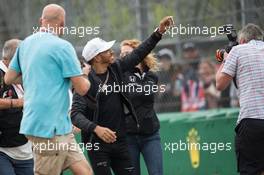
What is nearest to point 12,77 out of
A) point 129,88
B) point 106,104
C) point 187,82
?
point 106,104

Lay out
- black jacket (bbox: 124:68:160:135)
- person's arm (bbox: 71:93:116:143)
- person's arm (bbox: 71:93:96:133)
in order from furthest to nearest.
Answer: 1. black jacket (bbox: 124:68:160:135)
2. person's arm (bbox: 71:93:96:133)
3. person's arm (bbox: 71:93:116:143)

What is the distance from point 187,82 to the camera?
16.6 metres

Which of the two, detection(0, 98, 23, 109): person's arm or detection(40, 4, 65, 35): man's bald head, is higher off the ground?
detection(40, 4, 65, 35): man's bald head

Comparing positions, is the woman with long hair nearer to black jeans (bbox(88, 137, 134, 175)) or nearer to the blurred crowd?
black jeans (bbox(88, 137, 134, 175))

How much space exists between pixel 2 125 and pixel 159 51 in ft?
22.0

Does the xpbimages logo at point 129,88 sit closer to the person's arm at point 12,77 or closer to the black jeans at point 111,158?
the black jeans at point 111,158

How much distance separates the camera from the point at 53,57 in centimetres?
852

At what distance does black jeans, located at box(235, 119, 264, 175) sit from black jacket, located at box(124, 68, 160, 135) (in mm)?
1284

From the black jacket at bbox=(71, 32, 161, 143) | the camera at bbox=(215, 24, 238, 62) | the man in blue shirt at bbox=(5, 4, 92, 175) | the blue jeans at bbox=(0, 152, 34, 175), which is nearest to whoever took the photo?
the man in blue shirt at bbox=(5, 4, 92, 175)

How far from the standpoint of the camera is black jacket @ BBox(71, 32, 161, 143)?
953cm

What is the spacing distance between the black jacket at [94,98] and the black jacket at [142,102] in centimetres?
48

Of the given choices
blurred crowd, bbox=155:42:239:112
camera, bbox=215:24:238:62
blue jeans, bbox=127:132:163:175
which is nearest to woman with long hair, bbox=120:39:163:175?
blue jeans, bbox=127:132:163:175

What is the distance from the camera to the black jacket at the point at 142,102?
10.6m

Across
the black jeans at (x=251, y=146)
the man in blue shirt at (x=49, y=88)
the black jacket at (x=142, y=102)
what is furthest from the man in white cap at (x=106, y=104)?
the black jeans at (x=251, y=146)
